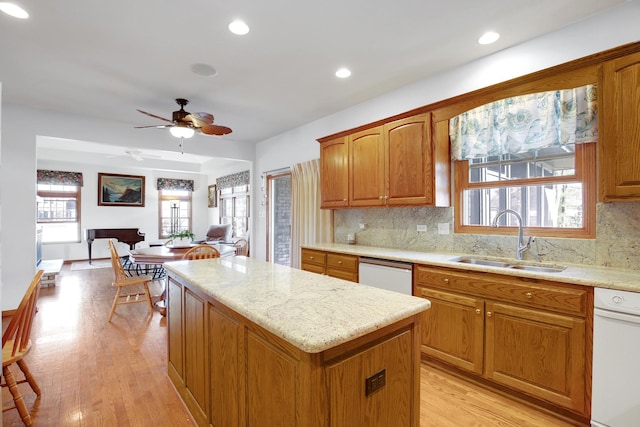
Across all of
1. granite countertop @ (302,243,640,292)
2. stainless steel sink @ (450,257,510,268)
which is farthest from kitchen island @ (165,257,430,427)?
stainless steel sink @ (450,257,510,268)

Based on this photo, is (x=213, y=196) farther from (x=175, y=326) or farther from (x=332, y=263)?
(x=175, y=326)

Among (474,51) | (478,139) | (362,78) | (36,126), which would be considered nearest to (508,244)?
(478,139)

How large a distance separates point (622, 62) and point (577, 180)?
0.80 m

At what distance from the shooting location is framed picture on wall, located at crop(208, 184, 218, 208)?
8.91m

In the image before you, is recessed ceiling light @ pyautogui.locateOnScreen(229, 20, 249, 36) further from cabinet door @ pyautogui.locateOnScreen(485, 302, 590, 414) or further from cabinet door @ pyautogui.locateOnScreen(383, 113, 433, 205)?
cabinet door @ pyautogui.locateOnScreen(485, 302, 590, 414)

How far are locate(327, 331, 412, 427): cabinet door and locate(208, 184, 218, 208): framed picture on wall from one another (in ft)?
27.5

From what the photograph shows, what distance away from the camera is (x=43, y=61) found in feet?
8.90

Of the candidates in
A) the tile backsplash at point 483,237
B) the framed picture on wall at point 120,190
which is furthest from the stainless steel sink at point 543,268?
the framed picture on wall at point 120,190

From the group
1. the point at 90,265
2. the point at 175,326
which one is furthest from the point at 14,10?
the point at 90,265

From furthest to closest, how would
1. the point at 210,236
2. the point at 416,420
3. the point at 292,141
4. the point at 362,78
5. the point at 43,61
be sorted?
the point at 210,236 < the point at 292,141 < the point at 362,78 < the point at 43,61 < the point at 416,420

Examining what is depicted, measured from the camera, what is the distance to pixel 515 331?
199 cm

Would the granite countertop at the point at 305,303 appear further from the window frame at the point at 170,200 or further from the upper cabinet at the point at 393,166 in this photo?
the window frame at the point at 170,200

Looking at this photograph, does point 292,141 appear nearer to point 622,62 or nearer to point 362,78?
point 362,78

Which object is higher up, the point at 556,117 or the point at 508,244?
the point at 556,117
